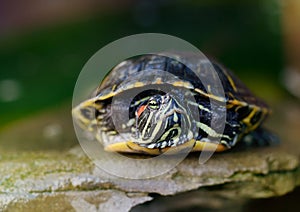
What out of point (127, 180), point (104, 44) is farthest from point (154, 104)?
point (104, 44)

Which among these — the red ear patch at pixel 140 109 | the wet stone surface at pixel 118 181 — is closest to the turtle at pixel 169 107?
the red ear patch at pixel 140 109

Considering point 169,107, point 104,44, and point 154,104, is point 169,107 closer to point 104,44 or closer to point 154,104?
point 154,104

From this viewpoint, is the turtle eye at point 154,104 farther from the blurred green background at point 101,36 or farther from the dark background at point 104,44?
the blurred green background at point 101,36

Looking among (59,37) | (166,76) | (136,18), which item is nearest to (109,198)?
(166,76)

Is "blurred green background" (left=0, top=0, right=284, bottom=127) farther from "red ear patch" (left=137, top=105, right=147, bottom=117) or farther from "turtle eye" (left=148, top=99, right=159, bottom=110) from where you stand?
"turtle eye" (left=148, top=99, right=159, bottom=110)

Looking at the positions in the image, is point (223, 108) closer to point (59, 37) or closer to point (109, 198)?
point (109, 198)

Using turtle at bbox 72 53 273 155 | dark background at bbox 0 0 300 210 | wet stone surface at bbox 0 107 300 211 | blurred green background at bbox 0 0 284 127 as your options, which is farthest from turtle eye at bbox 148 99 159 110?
blurred green background at bbox 0 0 284 127
